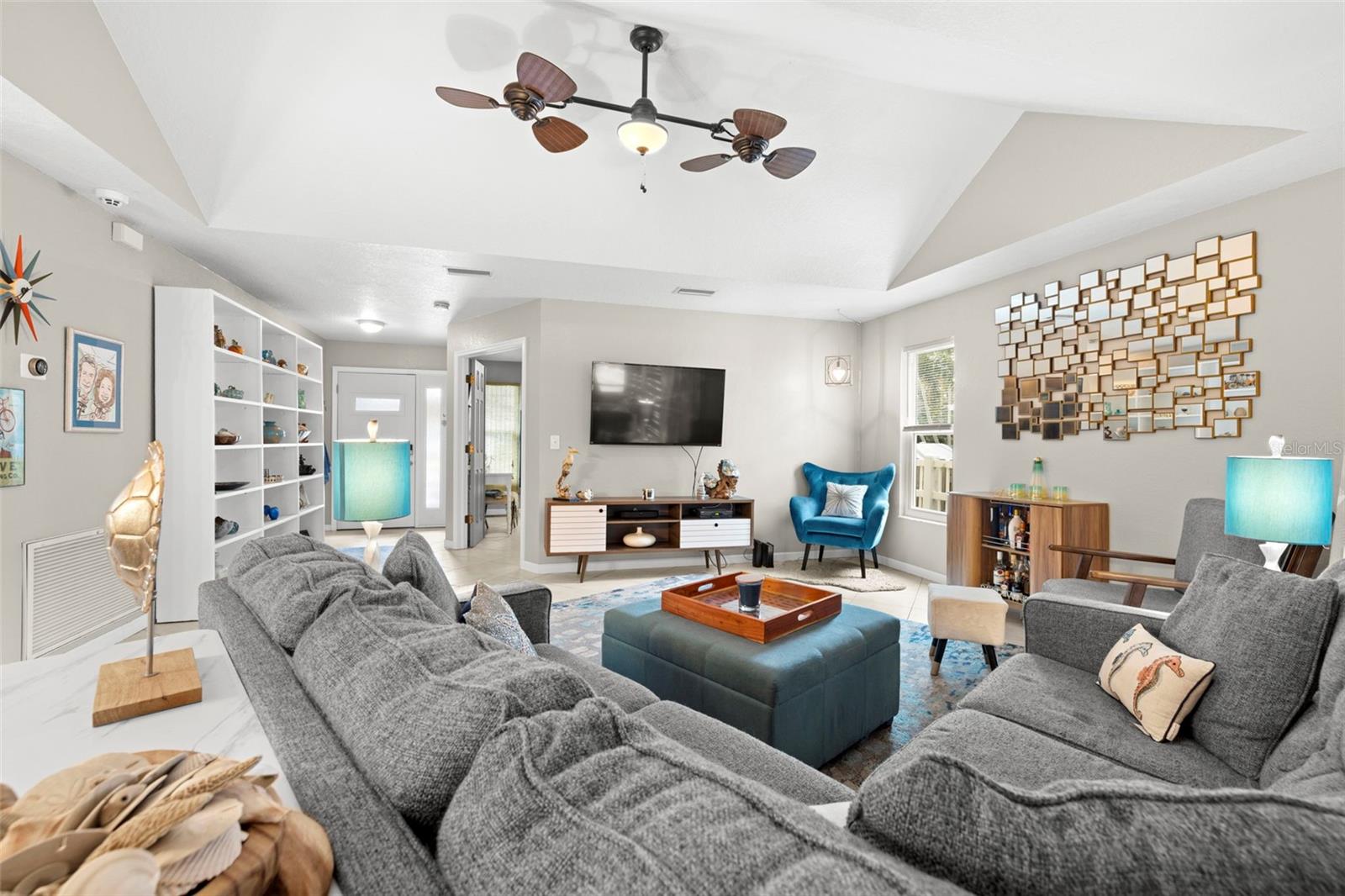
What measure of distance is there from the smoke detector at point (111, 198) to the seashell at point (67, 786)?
3.69 metres

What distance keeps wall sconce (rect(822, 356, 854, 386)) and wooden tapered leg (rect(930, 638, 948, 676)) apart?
338cm

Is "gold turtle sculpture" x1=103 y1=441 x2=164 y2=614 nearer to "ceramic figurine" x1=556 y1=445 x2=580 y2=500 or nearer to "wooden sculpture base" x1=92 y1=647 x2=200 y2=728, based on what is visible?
"wooden sculpture base" x1=92 y1=647 x2=200 y2=728

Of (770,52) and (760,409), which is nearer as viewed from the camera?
(770,52)

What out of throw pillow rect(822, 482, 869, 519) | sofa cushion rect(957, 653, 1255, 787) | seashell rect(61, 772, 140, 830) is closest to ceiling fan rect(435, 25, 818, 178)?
sofa cushion rect(957, 653, 1255, 787)

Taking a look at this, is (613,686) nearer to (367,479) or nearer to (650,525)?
(367,479)

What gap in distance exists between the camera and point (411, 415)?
765cm

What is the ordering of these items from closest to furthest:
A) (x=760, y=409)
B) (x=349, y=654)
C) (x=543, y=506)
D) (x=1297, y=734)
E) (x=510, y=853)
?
1. (x=510, y=853)
2. (x=349, y=654)
3. (x=1297, y=734)
4. (x=543, y=506)
5. (x=760, y=409)

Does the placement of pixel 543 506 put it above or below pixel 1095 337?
below

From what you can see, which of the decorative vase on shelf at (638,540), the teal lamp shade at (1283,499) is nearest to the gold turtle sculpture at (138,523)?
the teal lamp shade at (1283,499)

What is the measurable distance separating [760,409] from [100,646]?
5.14m

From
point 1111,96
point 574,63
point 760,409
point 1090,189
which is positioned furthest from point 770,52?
point 760,409

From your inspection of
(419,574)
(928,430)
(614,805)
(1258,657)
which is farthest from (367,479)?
(928,430)

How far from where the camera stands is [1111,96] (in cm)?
274

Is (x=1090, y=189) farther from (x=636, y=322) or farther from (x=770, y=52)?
(x=636, y=322)
